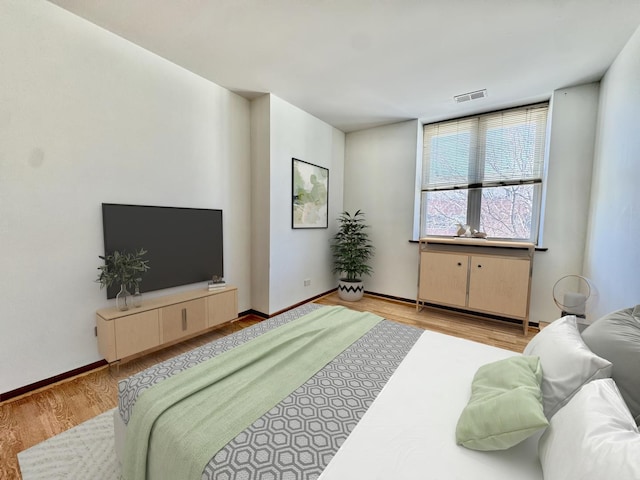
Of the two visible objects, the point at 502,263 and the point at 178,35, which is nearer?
the point at 178,35

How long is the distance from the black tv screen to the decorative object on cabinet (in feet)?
9.10

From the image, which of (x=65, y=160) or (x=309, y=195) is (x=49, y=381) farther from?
(x=309, y=195)

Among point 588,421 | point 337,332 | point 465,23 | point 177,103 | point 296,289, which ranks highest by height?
point 465,23

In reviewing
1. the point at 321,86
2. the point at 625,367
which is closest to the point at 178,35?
the point at 321,86

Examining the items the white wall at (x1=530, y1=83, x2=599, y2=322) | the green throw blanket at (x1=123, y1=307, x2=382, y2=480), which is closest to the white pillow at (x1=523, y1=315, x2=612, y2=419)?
the green throw blanket at (x1=123, y1=307, x2=382, y2=480)

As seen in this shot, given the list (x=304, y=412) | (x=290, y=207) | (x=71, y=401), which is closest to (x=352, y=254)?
(x=290, y=207)

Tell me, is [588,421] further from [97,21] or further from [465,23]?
[97,21]

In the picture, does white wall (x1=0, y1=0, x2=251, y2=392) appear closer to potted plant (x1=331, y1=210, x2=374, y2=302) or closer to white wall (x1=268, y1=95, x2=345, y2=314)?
white wall (x1=268, y1=95, x2=345, y2=314)

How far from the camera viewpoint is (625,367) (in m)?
0.94

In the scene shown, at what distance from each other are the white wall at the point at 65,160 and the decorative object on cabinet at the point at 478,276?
329 centimetres

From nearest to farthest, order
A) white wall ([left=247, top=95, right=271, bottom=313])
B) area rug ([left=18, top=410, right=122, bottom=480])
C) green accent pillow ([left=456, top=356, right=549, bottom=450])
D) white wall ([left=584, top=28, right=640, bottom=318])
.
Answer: green accent pillow ([left=456, top=356, right=549, bottom=450]), area rug ([left=18, top=410, right=122, bottom=480]), white wall ([left=584, top=28, right=640, bottom=318]), white wall ([left=247, top=95, right=271, bottom=313])

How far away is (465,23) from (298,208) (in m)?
2.57

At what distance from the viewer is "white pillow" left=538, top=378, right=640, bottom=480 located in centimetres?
60

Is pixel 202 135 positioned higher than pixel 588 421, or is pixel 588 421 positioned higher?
pixel 202 135
